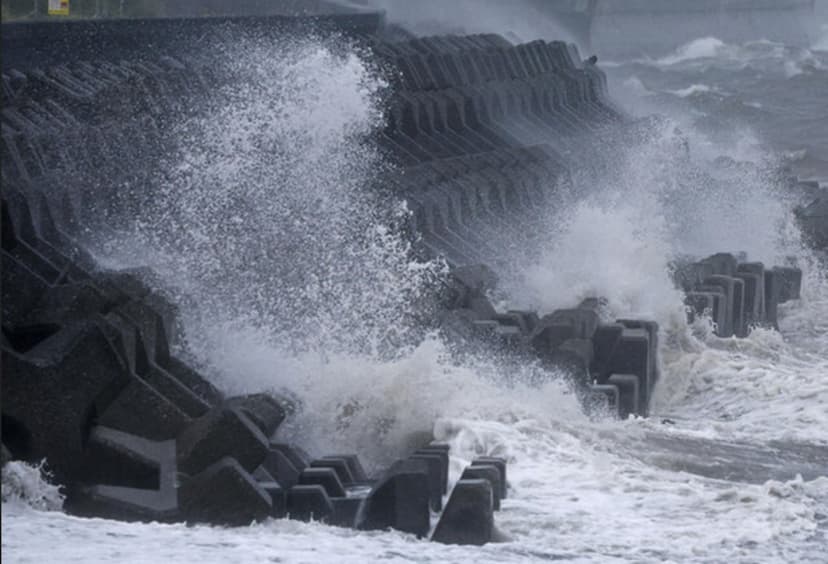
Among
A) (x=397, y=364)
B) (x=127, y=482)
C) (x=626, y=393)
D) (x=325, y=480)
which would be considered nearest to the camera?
(x=325, y=480)

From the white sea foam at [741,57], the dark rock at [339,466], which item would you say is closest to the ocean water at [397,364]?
the dark rock at [339,466]

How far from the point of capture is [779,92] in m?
47.0

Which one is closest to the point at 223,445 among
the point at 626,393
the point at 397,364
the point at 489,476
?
the point at 489,476

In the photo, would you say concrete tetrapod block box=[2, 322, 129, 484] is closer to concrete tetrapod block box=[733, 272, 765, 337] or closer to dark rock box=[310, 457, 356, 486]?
dark rock box=[310, 457, 356, 486]

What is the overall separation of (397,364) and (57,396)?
221 cm

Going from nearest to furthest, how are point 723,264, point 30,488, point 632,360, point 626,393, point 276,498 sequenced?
point 30,488 → point 276,498 → point 626,393 → point 632,360 → point 723,264

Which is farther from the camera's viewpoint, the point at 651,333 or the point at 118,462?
the point at 651,333

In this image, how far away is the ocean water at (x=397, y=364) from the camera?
7.18 meters

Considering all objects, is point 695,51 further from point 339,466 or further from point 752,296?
point 339,466

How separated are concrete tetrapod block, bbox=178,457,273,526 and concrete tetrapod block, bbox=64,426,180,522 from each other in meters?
0.09

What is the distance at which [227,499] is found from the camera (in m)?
7.18

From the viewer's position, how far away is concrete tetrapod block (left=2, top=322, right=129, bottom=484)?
24.5 feet

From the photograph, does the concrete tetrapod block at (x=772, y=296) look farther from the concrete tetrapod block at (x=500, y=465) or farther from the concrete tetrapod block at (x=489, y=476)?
the concrete tetrapod block at (x=489, y=476)

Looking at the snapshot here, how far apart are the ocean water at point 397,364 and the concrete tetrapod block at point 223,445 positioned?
0.51 m
